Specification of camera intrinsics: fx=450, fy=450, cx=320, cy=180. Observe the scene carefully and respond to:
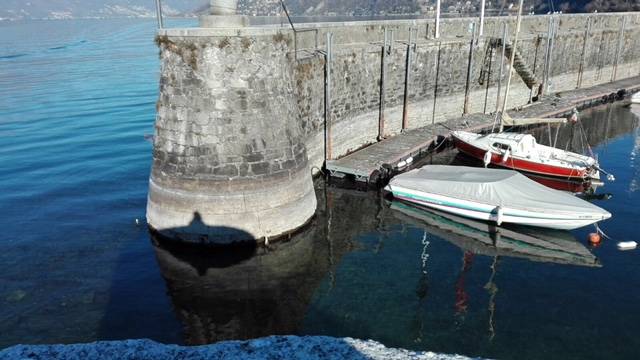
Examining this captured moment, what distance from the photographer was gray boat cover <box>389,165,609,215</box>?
21906 millimetres

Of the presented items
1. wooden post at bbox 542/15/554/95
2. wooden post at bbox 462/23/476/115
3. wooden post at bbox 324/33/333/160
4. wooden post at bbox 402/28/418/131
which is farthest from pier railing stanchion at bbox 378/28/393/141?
wooden post at bbox 542/15/554/95

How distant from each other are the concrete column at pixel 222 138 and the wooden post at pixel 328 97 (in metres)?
7.02

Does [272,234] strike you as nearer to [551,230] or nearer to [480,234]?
[480,234]

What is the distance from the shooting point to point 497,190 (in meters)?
22.8

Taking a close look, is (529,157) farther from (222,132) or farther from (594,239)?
(222,132)

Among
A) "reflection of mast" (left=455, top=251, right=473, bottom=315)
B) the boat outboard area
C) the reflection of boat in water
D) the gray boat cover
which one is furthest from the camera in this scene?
the gray boat cover

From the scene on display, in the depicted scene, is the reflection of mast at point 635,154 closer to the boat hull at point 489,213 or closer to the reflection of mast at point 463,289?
the boat hull at point 489,213

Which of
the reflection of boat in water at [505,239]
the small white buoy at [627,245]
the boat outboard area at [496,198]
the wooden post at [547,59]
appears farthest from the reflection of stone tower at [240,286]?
the wooden post at [547,59]

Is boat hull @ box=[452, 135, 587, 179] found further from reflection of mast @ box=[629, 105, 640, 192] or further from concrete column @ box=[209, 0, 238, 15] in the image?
concrete column @ box=[209, 0, 238, 15]

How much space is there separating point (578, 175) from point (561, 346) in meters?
17.1

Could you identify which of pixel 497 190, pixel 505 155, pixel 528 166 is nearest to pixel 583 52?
pixel 528 166

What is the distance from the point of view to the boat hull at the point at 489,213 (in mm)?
21594

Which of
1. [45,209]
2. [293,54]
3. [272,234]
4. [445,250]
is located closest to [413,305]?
[445,250]

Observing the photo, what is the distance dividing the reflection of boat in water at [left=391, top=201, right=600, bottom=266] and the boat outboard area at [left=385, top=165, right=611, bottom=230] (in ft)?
1.50
